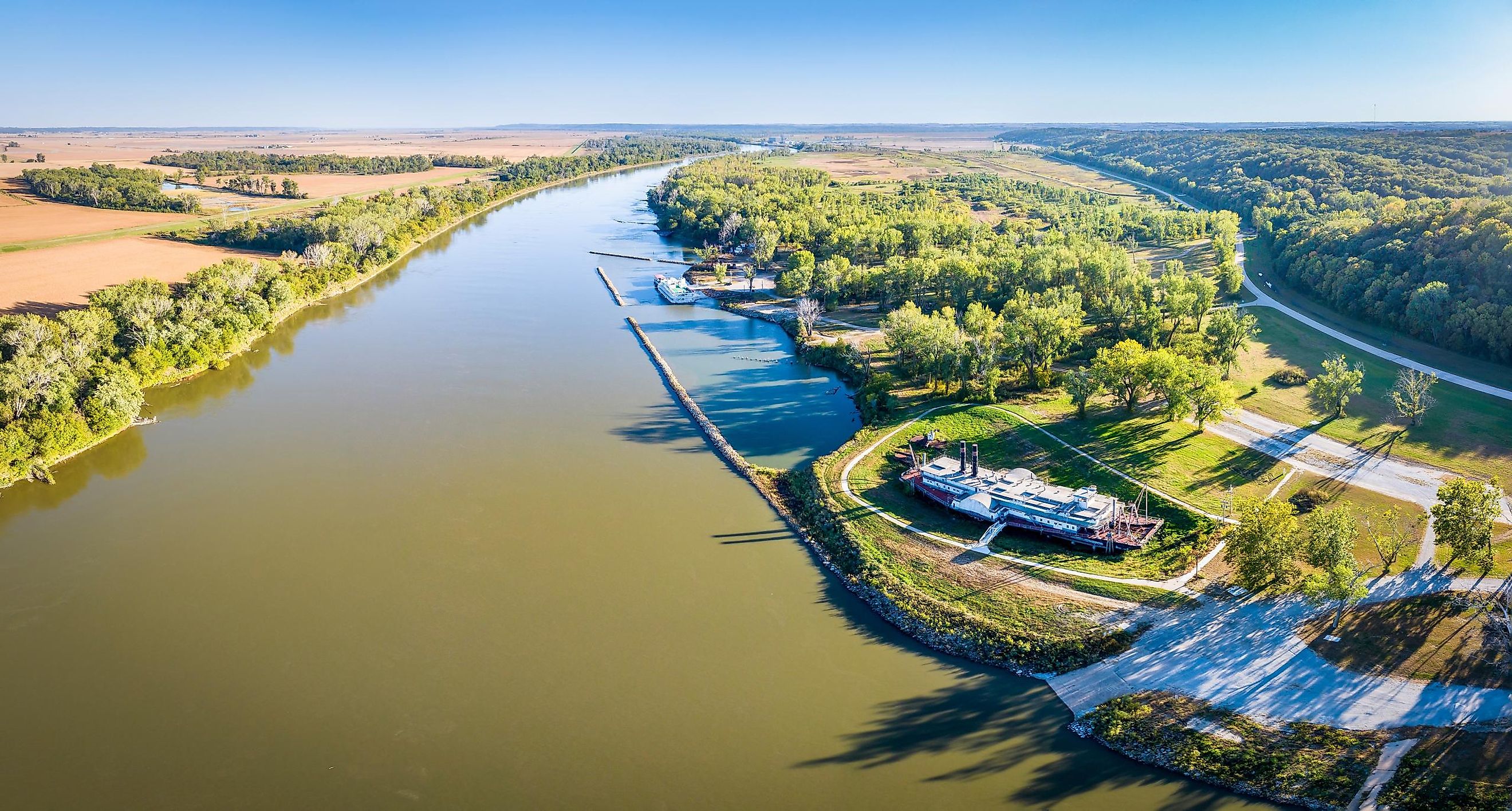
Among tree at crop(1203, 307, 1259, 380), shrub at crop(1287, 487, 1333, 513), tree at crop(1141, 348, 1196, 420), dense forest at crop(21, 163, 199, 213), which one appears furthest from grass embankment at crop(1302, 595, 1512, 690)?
dense forest at crop(21, 163, 199, 213)

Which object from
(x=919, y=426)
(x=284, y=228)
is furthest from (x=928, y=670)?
(x=284, y=228)

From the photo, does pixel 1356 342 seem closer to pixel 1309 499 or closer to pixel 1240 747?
pixel 1309 499

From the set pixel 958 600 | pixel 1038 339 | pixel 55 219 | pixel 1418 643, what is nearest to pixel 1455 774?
pixel 1418 643

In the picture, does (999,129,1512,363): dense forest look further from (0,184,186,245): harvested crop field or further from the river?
(0,184,186,245): harvested crop field

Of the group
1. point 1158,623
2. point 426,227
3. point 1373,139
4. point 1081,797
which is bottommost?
point 1081,797

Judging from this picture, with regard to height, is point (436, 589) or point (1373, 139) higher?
point (1373, 139)

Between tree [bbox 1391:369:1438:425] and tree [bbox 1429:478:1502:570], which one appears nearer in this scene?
tree [bbox 1429:478:1502:570]

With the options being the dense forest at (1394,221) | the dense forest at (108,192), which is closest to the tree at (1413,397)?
the dense forest at (1394,221)

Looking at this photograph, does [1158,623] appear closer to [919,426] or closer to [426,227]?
[919,426]
